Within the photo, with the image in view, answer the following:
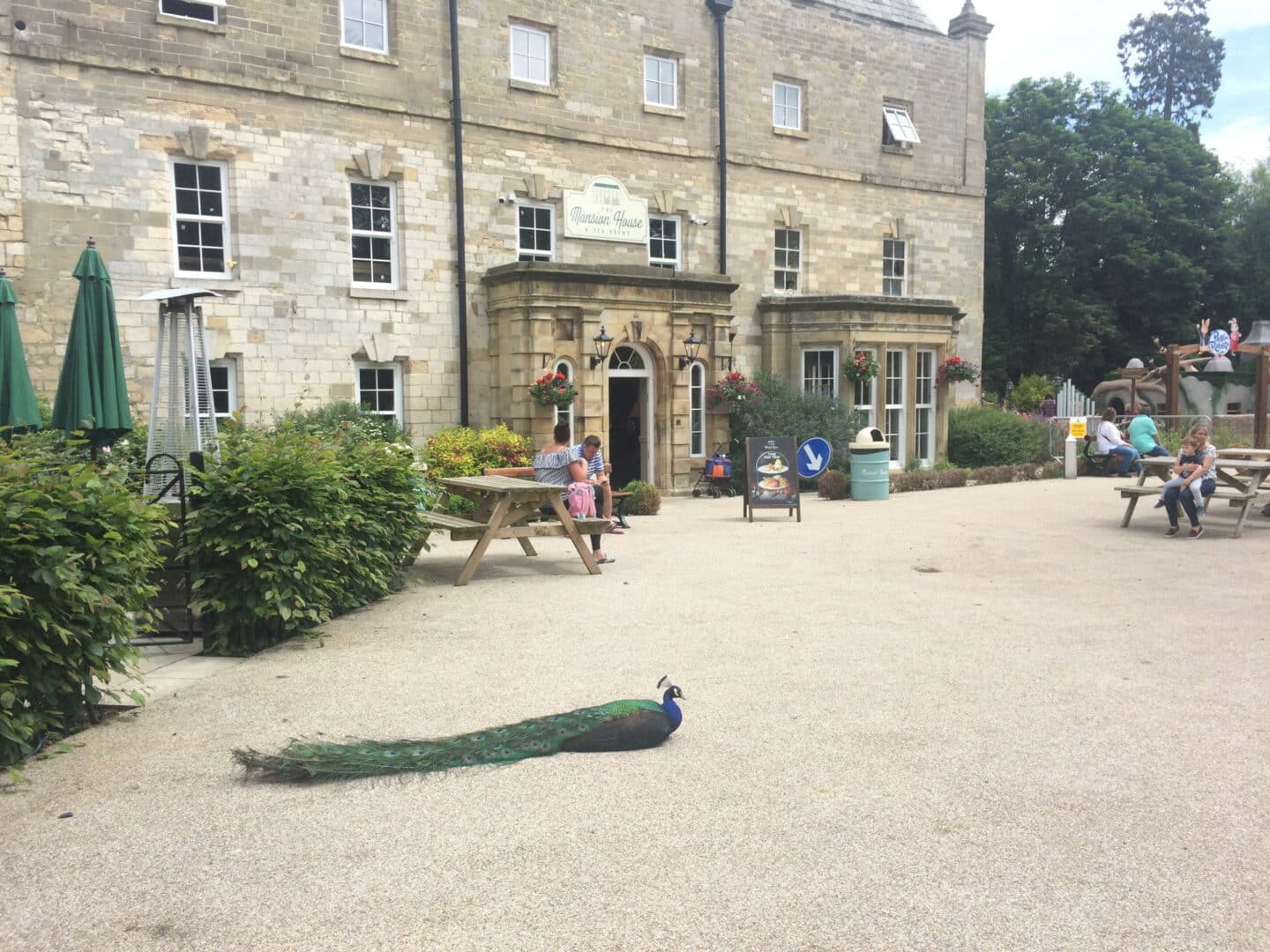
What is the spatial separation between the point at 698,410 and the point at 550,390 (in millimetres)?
3732

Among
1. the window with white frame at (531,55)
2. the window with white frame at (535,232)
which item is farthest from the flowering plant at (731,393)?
the window with white frame at (531,55)

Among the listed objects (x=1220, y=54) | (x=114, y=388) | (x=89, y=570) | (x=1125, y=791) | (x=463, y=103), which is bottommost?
(x=1125, y=791)

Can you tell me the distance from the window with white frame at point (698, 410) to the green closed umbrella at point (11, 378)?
11.9 meters

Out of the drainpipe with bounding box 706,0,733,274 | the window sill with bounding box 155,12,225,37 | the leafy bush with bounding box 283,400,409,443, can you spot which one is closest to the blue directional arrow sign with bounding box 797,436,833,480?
the drainpipe with bounding box 706,0,733,274

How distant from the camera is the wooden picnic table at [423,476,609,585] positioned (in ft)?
Result: 33.6

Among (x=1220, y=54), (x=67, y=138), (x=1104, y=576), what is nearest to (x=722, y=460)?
(x=1104, y=576)

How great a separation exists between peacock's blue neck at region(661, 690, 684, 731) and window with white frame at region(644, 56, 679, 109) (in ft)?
57.7

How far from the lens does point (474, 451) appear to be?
1709cm

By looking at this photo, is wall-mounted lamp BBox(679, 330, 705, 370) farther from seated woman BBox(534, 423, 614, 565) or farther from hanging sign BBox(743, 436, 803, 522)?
seated woman BBox(534, 423, 614, 565)

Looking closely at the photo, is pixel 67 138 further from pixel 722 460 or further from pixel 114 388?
pixel 722 460

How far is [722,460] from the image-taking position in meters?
19.7

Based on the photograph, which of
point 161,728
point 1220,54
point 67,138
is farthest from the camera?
point 1220,54

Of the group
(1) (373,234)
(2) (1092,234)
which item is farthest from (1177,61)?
(1) (373,234)

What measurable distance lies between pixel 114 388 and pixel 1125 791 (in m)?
9.08
